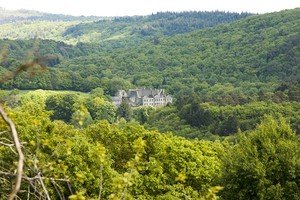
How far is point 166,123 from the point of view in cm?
→ 9006

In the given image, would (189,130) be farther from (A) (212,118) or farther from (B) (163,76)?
(B) (163,76)

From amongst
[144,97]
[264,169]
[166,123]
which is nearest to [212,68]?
[144,97]

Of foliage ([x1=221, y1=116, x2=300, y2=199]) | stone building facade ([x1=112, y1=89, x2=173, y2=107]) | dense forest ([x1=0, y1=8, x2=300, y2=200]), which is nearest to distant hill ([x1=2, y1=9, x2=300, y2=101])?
dense forest ([x1=0, y1=8, x2=300, y2=200])

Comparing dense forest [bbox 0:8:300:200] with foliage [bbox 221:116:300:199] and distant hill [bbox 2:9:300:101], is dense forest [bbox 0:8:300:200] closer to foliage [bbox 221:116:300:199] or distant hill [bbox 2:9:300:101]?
foliage [bbox 221:116:300:199]

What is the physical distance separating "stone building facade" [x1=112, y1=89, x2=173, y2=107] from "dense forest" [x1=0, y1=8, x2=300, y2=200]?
15.6ft

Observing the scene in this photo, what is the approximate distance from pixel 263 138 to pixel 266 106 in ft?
216

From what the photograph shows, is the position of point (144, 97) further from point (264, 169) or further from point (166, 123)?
point (264, 169)

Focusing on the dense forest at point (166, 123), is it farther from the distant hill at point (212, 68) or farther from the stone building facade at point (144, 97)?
the stone building facade at point (144, 97)

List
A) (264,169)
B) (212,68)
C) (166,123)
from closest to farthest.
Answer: (264,169)
(166,123)
(212,68)

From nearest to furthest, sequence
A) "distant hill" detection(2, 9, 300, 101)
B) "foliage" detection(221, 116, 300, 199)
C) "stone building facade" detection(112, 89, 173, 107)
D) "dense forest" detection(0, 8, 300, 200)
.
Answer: "dense forest" detection(0, 8, 300, 200)
"foliage" detection(221, 116, 300, 199)
"stone building facade" detection(112, 89, 173, 107)
"distant hill" detection(2, 9, 300, 101)

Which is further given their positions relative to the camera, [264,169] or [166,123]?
[166,123]

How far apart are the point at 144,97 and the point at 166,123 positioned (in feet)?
155

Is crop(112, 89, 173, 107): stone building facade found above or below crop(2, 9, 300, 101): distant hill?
below

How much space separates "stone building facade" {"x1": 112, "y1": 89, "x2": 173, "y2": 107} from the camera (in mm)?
136500
